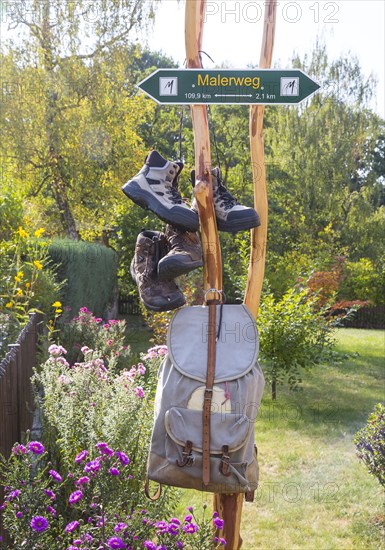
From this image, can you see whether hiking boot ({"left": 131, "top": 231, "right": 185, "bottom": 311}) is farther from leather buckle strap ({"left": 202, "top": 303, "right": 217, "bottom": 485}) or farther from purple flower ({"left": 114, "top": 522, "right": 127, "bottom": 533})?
purple flower ({"left": 114, "top": 522, "right": 127, "bottom": 533})

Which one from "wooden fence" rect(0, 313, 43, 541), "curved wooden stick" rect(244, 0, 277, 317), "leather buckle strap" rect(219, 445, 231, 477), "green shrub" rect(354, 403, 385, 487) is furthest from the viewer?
"green shrub" rect(354, 403, 385, 487)

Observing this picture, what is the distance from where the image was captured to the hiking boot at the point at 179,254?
6.80ft

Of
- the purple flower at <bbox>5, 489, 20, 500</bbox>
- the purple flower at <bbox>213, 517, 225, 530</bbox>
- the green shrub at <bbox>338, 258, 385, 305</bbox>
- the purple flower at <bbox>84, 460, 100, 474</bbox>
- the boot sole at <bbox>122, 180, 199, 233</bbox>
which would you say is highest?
the boot sole at <bbox>122, 180, 199, 233</bbox>

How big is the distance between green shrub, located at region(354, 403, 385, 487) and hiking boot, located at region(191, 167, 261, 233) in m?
2.38

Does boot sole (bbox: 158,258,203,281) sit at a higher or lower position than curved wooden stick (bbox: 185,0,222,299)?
lower

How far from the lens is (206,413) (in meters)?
2.04

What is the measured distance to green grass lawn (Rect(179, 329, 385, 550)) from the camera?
393 centimetres

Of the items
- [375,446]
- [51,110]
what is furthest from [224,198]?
[51,110]

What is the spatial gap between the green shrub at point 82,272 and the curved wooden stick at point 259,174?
4385 millimetres

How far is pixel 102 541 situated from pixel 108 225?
12033mm

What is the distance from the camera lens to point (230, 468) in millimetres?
2014

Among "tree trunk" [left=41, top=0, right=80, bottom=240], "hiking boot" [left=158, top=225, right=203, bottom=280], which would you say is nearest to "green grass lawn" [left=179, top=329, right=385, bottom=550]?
"hiking boot" [left=158, top=225, right=203, bottom=280]

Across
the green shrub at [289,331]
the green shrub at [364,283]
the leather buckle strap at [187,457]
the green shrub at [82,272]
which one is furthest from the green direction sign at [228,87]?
the green shrub at [364,283]

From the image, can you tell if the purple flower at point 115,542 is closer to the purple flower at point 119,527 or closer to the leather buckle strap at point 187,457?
the purple flower at point 119,527
